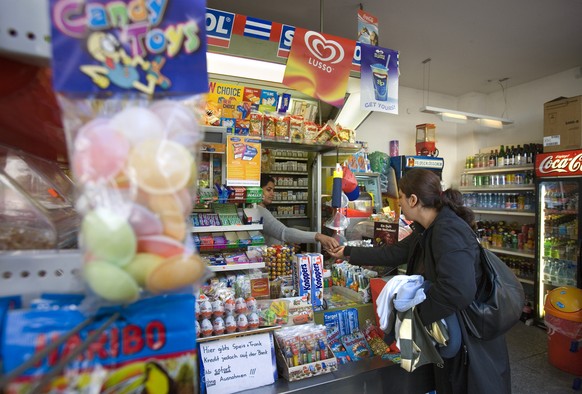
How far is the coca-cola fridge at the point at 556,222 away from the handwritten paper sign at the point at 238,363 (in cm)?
518

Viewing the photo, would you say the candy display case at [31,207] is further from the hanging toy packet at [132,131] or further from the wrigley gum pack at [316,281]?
the wrigley gum pack at [316,281]

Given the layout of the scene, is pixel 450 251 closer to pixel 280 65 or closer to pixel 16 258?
pixel 16 258

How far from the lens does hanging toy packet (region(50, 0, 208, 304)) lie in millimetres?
516

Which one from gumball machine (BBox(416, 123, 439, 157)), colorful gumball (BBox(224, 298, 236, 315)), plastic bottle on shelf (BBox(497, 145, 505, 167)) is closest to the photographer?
colorful gumball (BBox(224, 298, 236, 315))

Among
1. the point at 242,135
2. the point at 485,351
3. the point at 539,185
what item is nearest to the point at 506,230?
the point at 539,185

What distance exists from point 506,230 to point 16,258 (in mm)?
7577

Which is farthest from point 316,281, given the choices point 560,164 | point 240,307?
point 560,164

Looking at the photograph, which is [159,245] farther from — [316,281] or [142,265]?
[316,281]

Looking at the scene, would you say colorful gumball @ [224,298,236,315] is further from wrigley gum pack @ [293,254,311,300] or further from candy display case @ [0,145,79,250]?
candy display case @ [0,145,79,250]

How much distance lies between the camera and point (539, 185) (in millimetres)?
5332

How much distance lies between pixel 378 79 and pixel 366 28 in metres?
0.67

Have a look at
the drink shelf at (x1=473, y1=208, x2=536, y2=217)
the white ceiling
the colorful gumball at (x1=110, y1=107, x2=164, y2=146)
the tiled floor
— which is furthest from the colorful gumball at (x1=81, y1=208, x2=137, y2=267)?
the drink shelf at (x1=473, y1=208, x2=536, y2=217)

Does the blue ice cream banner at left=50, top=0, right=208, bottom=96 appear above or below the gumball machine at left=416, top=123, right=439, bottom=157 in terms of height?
below

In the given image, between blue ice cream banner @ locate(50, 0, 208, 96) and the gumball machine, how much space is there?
6758 millimetres
